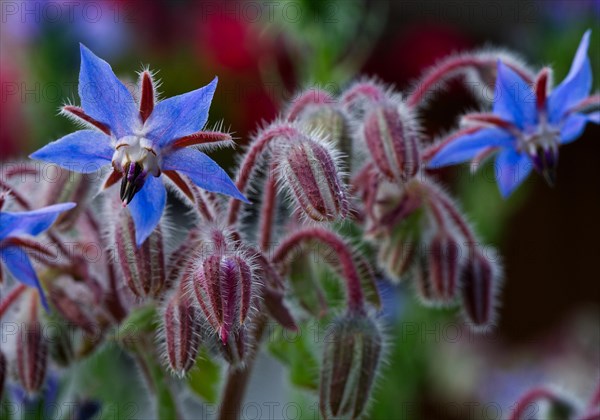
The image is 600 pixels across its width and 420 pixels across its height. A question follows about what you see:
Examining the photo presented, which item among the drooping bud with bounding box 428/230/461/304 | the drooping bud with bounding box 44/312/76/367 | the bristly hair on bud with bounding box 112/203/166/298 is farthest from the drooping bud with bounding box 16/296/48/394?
the drooping bud with bounding box 428/230/461/304

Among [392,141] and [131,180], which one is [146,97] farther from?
[392,141]

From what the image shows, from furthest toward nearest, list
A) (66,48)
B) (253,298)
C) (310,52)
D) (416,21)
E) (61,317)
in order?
(416,21) < (66,48) < (310,52) < (61,317) < (253,298)

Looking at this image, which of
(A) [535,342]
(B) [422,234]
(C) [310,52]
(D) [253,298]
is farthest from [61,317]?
(A) [535,342]

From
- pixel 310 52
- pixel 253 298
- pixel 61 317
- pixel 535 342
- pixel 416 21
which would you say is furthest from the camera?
pixel 416 21

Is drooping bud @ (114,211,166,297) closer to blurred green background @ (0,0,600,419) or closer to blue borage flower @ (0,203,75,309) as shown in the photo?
blue borage flower @ (0,203,75,309)

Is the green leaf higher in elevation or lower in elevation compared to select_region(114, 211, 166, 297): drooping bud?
higher

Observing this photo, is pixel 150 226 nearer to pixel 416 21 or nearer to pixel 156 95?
pixel 156 95

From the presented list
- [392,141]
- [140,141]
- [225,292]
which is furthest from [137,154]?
[392,141]

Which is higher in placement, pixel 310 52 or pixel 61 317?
pixel 310 52
